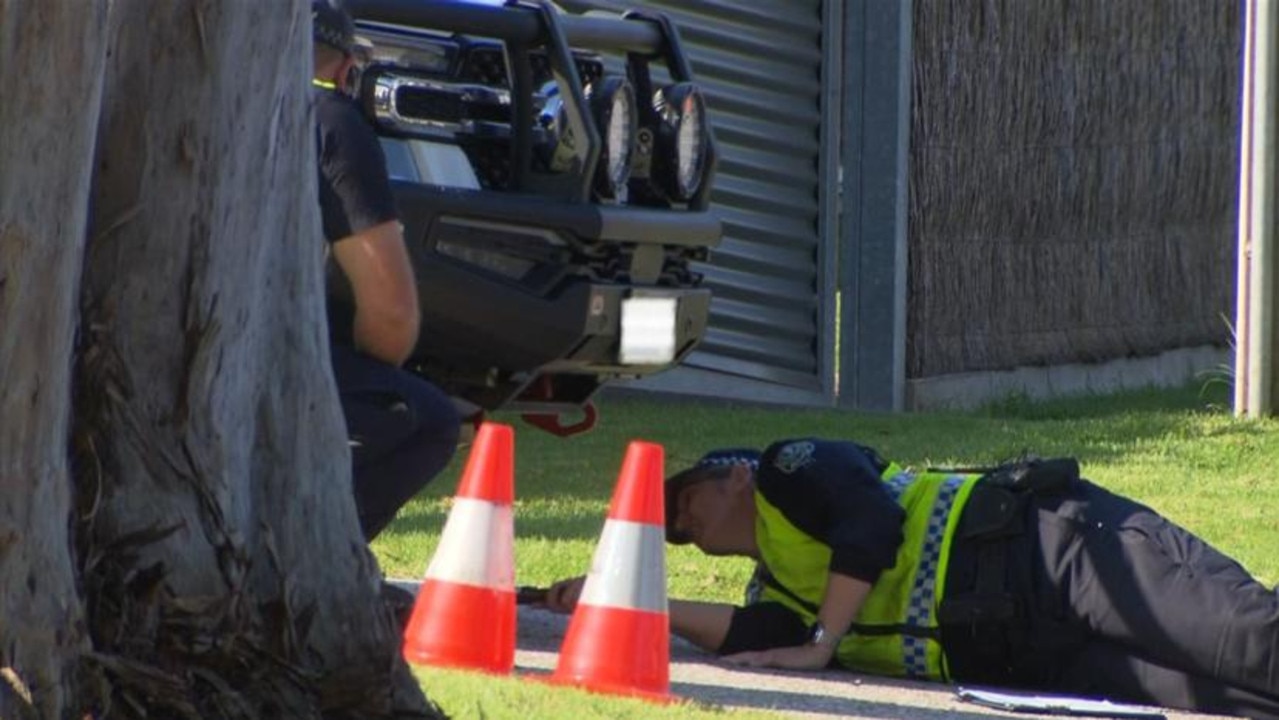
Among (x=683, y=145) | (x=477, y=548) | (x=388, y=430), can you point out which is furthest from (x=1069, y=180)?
(x=477, y=548)

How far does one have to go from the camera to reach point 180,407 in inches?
168

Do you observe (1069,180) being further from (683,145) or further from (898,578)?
(898,578)

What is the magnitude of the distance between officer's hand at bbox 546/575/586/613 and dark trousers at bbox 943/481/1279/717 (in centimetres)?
84

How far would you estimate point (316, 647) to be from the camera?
442 centimetres

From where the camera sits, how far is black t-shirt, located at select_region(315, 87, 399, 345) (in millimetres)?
6004

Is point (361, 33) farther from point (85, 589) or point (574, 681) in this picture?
point (85, 589)

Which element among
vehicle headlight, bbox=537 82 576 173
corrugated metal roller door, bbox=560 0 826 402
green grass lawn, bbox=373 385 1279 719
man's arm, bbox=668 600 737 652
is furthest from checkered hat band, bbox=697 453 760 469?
corrugated metal roller door, bbox=560 0 826 402

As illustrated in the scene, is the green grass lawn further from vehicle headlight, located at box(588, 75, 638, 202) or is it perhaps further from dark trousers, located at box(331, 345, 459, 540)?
vehicle headlight, located at box(588, 75, 638, 202)

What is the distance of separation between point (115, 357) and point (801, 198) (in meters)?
8.81

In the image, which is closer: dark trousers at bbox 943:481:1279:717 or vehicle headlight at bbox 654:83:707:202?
dark trousers at bbox 943:481:1279:717

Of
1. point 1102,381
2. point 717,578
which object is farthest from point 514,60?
point 1102,381

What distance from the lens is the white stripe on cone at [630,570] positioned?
219 inches

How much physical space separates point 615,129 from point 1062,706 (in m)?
2.66

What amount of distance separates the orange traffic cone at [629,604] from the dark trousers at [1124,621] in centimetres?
81
